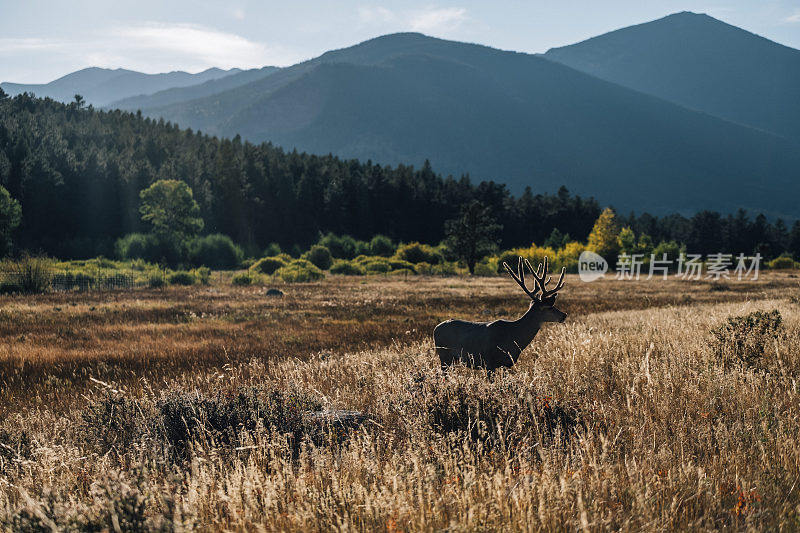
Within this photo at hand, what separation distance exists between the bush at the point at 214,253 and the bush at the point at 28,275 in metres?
43.4

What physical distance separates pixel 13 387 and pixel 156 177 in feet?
290

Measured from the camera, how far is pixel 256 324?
19.8 meters

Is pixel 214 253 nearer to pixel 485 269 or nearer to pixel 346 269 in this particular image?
pixel 346 269

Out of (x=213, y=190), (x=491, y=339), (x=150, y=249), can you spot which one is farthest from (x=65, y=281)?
(x=213, y=190)

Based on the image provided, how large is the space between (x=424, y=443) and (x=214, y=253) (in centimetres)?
8125

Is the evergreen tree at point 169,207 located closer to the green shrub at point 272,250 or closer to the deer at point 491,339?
the green shrub at point 272,250

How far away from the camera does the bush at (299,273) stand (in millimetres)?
58594

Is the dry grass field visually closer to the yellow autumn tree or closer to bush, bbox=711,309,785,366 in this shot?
bush, bbox=711,309,785,366

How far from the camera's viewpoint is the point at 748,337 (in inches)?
351

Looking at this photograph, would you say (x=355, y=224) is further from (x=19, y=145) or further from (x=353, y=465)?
(x=353, y=465)

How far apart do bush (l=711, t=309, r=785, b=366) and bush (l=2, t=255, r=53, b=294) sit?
3707cm

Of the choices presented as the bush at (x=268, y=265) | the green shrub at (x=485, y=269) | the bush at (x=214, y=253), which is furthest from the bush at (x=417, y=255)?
the bush at (x=214, y=253)

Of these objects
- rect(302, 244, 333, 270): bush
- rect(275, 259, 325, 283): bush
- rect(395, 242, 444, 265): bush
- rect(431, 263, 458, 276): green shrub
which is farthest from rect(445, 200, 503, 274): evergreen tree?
rect(275, 259, 325, 283): bush

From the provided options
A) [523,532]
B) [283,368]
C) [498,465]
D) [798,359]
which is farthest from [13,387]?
[798,359]
